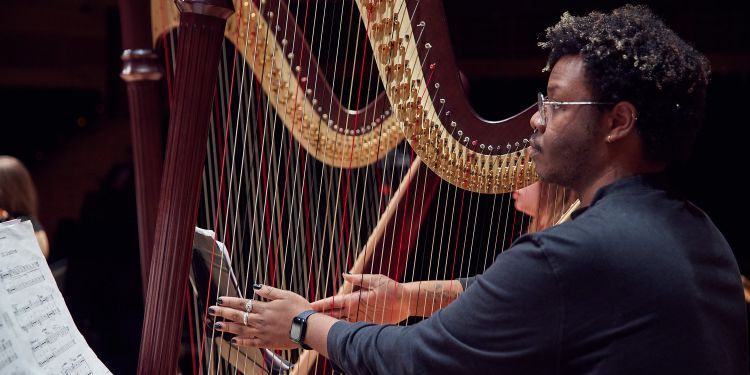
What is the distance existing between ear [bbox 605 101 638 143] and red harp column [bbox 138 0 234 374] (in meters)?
0.68

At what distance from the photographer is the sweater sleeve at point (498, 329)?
120 cm

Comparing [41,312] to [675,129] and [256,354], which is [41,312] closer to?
[256,354]

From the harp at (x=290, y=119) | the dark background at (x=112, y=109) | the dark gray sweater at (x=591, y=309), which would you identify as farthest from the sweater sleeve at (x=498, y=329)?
the dark background at (x=112, y=109)

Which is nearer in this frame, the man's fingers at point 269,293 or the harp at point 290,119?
the harp at point 290,119

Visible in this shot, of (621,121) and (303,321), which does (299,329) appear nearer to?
(303,321)

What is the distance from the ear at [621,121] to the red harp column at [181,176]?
0.68 meters

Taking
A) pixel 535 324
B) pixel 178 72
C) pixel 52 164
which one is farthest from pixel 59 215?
pixel 535 324

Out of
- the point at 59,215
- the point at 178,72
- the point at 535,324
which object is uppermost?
the point at 178,72

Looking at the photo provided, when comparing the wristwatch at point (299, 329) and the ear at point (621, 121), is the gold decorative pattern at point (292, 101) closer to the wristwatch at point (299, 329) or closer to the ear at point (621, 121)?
the wristwatch at point (299, 329)

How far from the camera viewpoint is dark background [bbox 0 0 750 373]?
150 inches

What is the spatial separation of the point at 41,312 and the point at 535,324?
0.78m

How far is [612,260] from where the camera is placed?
121cm

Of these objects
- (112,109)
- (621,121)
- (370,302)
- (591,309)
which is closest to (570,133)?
(621,121)

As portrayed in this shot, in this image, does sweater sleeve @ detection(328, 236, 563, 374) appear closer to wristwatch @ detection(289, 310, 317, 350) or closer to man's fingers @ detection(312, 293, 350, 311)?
wristwatch @ detection(289, 310, 317, 350)
